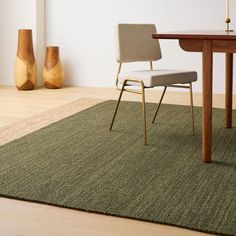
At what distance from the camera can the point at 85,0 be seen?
224 inches

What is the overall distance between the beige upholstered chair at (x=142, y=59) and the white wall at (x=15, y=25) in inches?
93.2

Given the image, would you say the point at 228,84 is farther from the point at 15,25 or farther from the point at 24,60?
the point at 15,25

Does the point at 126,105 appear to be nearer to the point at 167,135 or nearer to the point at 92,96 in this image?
the point at 92,96

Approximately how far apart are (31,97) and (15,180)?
2676mm

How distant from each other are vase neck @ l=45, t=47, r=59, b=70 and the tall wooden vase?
0.17m

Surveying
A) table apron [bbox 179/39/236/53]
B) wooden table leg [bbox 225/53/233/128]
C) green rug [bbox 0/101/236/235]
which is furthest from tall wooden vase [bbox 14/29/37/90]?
table apron [bbox 179/39/236/53]

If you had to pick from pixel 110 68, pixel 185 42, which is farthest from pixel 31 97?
pixel 185 42

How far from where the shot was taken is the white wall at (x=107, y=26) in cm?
535

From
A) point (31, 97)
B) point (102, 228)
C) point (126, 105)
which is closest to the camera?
point (102, 228)

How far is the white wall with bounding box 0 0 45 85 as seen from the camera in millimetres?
5738

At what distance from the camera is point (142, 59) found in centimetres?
366

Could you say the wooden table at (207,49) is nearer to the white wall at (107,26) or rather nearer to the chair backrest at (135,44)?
the chair backrest at (135,44)

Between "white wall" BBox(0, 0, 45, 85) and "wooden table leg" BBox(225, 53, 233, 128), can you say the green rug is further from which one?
"white wall" BBox(0, 0, 45, 85)

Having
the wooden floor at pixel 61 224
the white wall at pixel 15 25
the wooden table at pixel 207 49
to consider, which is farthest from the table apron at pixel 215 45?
the white wall at pixel 15 25
